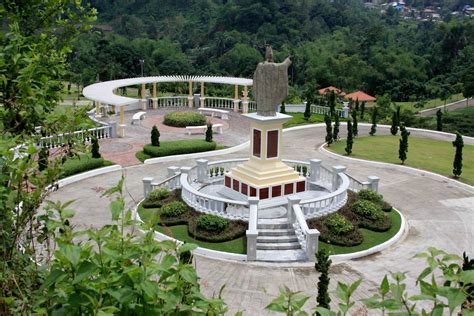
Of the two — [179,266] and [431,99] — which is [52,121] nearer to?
[179,266]

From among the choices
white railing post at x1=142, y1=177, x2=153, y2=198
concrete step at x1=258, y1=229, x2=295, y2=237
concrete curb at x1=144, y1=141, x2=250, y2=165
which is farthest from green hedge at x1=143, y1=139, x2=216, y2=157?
concrete step at x1=258, y1=229, x2=295, y2=237

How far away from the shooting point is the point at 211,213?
18.2 metres

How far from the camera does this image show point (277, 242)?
17172 mm

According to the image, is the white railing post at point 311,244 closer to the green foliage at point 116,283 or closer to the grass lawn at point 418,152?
the grass lawn at point 418,152

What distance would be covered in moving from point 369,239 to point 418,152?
15039 millimetres

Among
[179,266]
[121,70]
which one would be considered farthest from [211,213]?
[121,70]

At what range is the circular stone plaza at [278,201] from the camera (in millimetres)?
15219

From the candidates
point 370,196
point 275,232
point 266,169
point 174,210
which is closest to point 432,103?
point 370,196

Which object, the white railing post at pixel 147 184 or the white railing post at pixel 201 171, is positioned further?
the white railing post at pixel 201 171

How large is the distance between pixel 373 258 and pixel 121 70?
5953 centimetres

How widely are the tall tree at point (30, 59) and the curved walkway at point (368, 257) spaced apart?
2229mm

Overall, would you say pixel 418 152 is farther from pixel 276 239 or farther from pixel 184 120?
pixel 276 239

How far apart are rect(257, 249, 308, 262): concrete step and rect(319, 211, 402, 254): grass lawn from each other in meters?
0.77

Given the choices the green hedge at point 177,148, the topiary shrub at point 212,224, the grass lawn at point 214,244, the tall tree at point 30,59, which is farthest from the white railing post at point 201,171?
the tall tree at point 30,59
